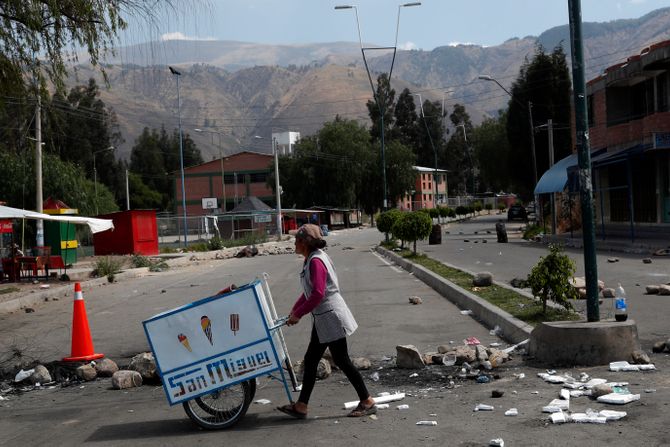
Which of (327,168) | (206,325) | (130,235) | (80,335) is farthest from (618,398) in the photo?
(327,168)

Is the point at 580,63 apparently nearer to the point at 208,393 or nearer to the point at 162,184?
the point at 208,393

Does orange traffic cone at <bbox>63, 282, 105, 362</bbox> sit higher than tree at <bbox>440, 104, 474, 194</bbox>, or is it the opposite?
tree at <bbox>440, 104, 474, 194</bbox>

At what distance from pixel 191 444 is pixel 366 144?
307 ft

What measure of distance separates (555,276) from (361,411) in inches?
171

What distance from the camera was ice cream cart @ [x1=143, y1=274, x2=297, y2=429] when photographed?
6.49 m

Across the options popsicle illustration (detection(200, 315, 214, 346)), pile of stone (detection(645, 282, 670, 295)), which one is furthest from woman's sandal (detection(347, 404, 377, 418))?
pile of stone (detection(645, 282, 670, 295))

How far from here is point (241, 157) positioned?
115m

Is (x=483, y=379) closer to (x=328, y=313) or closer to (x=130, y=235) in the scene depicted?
(x=328, y=313)

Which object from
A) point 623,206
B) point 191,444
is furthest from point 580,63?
point 623,206

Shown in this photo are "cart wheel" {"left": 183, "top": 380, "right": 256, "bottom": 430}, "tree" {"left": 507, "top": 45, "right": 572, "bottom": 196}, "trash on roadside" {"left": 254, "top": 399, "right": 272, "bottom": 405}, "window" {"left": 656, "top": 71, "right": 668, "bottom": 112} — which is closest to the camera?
"cart wheel" {"left": 183, "top": 380, "right": 256, "bottom": 430}

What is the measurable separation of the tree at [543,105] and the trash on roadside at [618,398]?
57633 mm

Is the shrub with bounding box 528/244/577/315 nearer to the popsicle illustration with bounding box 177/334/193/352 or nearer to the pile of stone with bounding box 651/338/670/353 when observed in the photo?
the pile of stone with bounding box 651/338/670/353

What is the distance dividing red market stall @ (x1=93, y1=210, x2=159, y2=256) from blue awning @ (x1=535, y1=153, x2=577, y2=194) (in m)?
20.0

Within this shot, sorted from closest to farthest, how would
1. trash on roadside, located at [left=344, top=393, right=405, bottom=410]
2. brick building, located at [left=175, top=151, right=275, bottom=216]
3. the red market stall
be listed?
trash on roadside, located at [left=344, top=393, right=405, bottom=410]
the red market stall
brick building, located at [left=175, top=151, right=275, bottom=216]
